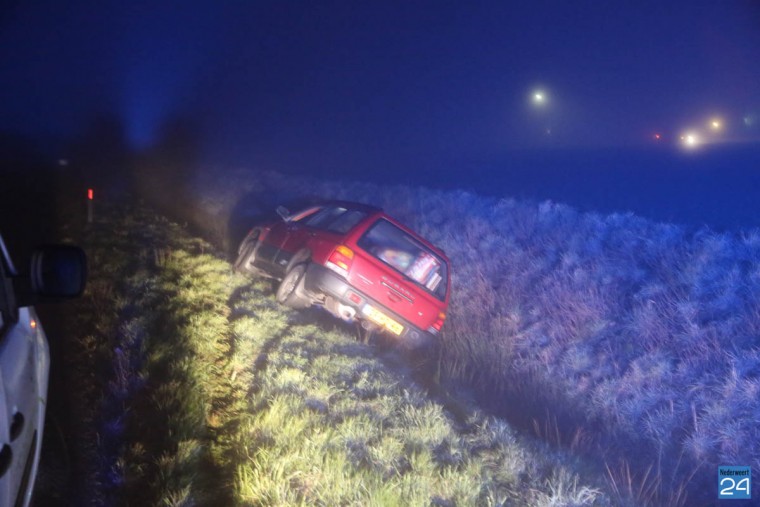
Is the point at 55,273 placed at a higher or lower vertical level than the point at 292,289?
higher

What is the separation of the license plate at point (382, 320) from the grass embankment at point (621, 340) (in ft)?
3.80

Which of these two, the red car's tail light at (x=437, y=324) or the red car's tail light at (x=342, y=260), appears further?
the red car's tail light at (x=437, y=324)

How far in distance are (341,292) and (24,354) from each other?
14.4 feet

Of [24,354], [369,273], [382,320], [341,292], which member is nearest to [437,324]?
[382,320]

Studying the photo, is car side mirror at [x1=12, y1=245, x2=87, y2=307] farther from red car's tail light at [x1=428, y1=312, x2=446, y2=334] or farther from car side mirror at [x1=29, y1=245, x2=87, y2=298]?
red car's tail light at [x1=428, y1=312, x2=446, y2=334]

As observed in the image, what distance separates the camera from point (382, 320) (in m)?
6.70

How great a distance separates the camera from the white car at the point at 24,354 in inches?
72.7

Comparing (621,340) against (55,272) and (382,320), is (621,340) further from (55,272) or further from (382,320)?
(55,272)

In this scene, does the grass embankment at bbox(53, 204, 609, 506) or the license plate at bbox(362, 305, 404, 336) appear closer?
the grass embankment at bbox(53, 204, 609, 506)

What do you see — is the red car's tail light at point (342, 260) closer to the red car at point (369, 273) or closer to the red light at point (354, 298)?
the red car at point (369, 273)

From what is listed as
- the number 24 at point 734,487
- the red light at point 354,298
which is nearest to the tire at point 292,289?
the red light at point 354,298

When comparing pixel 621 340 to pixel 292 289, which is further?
pixel 621 340

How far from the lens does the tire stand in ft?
23.6

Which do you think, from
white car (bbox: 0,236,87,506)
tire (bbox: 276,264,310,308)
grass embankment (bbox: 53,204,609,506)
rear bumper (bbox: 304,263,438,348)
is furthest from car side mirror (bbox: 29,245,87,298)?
tire (bbox: 276,264,310,308)
